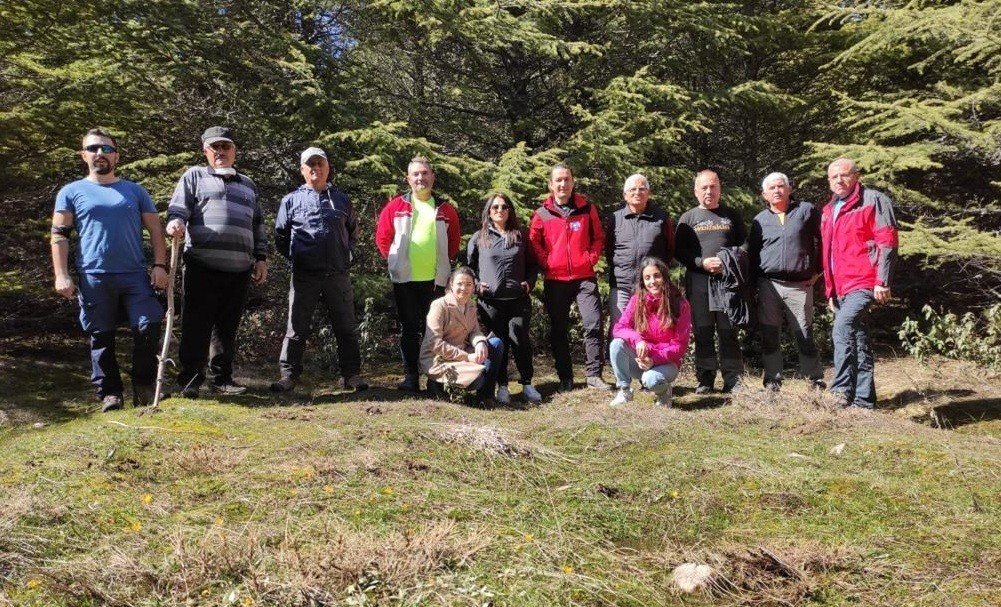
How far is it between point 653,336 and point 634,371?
355mm

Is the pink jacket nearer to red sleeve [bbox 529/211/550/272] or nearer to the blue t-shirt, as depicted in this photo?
red sleeve [bbox 529/211/550/272]

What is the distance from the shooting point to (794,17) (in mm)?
10977

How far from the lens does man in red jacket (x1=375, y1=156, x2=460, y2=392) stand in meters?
6.88

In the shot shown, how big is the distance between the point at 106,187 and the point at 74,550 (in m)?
3.43

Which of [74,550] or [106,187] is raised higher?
[106,187]

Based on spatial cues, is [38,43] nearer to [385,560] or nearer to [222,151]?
[222,151]

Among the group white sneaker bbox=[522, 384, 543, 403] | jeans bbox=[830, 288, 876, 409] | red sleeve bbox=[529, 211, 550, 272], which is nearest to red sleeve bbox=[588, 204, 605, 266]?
red sleeve bbox=[529, 211, 550, 272]

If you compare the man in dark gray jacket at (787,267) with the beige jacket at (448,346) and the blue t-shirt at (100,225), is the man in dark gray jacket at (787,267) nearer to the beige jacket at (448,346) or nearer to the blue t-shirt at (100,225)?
the beige jacket at (448,346)

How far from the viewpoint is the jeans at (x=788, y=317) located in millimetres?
6695

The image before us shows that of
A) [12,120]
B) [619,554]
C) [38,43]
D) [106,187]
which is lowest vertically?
[619,554]

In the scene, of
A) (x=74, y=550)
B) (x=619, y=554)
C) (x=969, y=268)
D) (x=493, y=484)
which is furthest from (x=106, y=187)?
(x=969, y=268)

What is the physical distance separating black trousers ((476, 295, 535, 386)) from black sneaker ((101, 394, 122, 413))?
3193mm

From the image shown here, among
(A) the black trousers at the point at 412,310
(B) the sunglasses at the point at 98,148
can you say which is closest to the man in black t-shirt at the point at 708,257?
(A) the black trousers at the point at 412,310

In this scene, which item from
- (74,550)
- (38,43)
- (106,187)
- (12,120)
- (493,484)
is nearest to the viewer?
(74,550)
